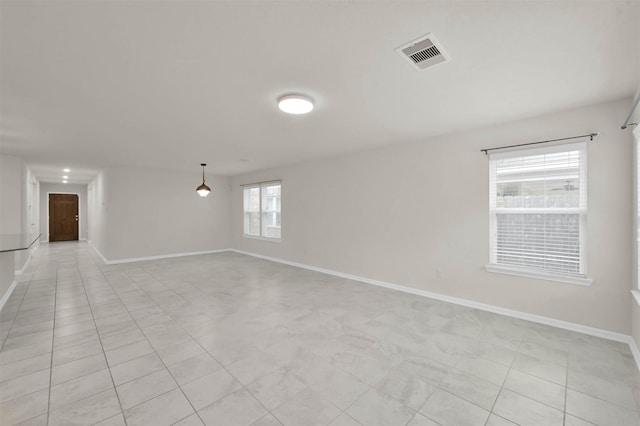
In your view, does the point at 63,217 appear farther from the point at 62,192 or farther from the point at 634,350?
the point at 634,350

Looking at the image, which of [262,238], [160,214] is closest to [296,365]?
[262,238]

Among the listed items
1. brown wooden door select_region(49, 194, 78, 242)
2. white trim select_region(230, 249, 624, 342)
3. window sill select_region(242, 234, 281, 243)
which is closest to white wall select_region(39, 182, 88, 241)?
brown wooden door select_region(49, 194, 78, 242)

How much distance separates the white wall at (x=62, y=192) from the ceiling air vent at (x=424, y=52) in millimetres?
14577

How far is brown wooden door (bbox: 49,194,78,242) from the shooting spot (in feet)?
36.6

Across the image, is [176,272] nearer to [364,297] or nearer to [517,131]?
[364,297]

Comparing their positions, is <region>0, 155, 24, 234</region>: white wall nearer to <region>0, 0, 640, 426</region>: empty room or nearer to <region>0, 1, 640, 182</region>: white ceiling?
<region>0, 0, 640, 426</region>: empty room

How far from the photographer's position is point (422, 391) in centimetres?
203

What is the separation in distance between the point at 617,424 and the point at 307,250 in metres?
5.11

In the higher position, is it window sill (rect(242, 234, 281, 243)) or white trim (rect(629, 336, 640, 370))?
window sill (rect(242, 234, 281, 243))

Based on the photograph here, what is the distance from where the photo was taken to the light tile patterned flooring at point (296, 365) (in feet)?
5.93

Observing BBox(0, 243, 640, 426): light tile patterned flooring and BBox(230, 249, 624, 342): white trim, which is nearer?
BBox(0, 243, 640, 426): light tile patterned flooring

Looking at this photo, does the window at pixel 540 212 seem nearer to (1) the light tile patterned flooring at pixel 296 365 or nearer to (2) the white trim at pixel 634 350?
(2) the white trim at pixel 634 350

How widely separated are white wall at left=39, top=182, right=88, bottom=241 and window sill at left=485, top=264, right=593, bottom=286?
15.0 meters

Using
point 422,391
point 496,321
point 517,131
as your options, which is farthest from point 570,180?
point 422,391
